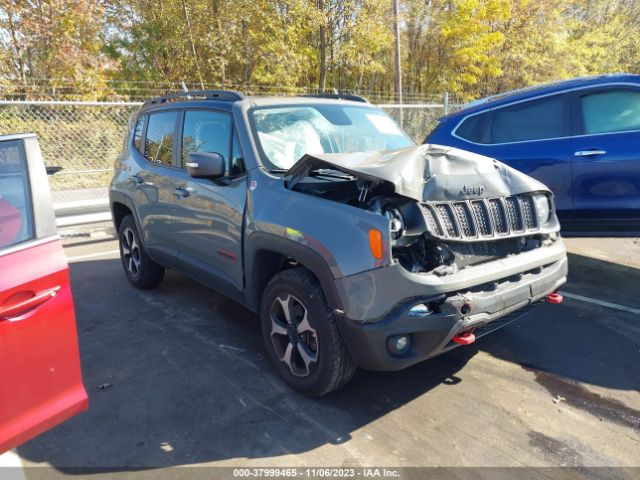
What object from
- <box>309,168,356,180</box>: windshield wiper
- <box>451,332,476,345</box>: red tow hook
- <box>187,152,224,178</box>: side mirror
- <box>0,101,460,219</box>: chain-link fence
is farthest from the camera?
<box>0,101,460,219</box>: chain-link fence

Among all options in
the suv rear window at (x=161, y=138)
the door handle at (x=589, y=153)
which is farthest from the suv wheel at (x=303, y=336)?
the door handle at (x=589, y=153)

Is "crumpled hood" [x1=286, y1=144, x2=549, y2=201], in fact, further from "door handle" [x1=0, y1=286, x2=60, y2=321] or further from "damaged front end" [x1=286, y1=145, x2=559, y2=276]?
"door handle" [x1=0, y1=286, x2=60, y2=321]

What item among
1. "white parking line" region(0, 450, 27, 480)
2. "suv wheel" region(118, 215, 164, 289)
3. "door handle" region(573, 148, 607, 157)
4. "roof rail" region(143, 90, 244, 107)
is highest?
"roof rail" region(143, 90, 244, 107)

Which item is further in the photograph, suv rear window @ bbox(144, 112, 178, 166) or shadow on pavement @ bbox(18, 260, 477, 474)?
suv rear window @ bbox(144, 112, 178, 166)

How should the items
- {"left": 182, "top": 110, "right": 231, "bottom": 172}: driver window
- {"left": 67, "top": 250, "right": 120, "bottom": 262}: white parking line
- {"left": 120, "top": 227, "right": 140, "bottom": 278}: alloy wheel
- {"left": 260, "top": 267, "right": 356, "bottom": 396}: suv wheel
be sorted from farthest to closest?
{"left": 67, "top": 250, "right": 120, "bottom": 262}: white parking line < {"left": 120, "top": 227, "right": 140, "bottom": 278}: alloy wheel < {"left": 182, "top": 110, "right": 231, "bottom": 172}: driver window < {"left": 260, "top": 267, "right": 356, "bottom": 396}: suv wheel

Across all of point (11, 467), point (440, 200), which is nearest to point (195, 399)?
point (11, 467)

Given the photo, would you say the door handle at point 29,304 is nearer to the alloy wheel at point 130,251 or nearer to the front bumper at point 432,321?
the front bumper at point 432,321

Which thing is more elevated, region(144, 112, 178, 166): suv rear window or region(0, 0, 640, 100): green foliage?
region(0, 0, 640, 100): green foliage

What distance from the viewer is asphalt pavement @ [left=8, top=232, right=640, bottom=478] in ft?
8.66

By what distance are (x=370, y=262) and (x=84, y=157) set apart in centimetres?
781

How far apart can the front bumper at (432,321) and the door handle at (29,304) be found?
1430 mm

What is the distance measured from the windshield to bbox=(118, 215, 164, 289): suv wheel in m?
2.18

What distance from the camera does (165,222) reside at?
452cm

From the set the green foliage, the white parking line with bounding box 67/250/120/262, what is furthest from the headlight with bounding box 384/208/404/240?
the green foliage
